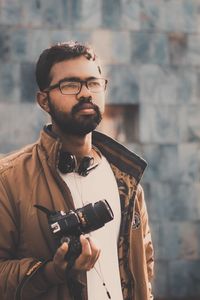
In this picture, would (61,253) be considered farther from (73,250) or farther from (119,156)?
(119,156)

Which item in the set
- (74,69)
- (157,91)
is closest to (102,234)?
(74,69)

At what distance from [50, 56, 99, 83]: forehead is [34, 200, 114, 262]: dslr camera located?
1.92ft

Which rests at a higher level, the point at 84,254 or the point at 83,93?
the point at 83,93

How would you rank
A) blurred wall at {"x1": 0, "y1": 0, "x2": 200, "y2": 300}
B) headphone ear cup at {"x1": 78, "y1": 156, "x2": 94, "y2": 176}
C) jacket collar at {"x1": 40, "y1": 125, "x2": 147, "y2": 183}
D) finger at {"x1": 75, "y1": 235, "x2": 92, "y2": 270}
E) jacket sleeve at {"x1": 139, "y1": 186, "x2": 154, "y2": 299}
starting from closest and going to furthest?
finger at {"x1": 75, "y1": 235, "x2": 92, "y2": 270}, headphone ear cup at {"x1": 78, "y1": 156, "x2": 94, "y2": 176}, jacket collar at {"x1": 40, "y1": 125, "x2": 147, "y2": 183}, jacket sleeve at {"x1": 139, "y1": 186, "x2": 154, "y2": 299}, blurred wall at {"x1": 0, "y1": 0, "x2": 200, "y2": 300}

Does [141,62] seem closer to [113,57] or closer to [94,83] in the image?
[113,57]

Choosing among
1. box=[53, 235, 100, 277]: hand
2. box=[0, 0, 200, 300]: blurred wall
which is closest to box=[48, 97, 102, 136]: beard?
box=[53, 235, 100, 277]: hand

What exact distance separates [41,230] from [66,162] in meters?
0.33

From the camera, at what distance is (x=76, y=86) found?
300 centimetres

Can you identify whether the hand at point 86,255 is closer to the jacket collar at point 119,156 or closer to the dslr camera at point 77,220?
the dslr camera at point 77,220

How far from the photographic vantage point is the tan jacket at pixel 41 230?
2840 millimetres

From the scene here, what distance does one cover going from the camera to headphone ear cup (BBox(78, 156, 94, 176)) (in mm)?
3082

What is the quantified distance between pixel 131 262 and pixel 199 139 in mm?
4633

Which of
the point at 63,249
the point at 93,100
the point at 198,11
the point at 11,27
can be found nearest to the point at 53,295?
the point at 63,249

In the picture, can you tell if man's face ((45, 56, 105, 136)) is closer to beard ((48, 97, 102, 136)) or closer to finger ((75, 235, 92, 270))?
beard ((48, 97, 102, 136))
